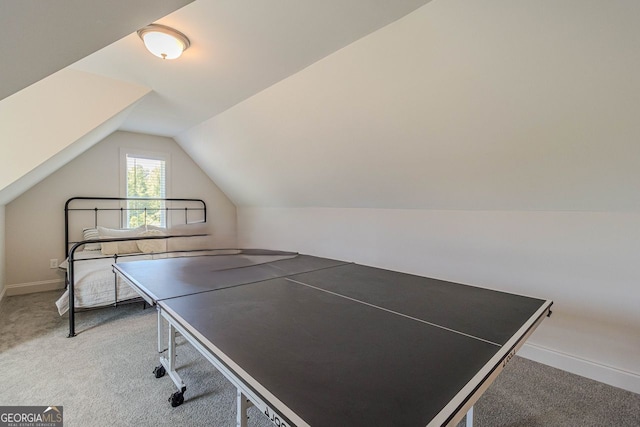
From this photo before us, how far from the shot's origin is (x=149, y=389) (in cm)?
184

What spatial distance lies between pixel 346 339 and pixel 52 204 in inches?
182

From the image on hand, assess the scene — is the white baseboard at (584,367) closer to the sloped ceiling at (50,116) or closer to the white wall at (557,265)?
the white wall at (557,265)

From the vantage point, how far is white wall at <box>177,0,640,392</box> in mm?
1444

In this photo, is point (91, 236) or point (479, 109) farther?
point (91, 236)

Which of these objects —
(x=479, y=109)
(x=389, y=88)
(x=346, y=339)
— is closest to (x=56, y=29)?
(x=346, y=339)

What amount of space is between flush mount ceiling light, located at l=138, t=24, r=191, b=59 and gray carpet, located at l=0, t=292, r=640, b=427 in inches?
87.6

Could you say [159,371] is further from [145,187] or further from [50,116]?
[145,187]

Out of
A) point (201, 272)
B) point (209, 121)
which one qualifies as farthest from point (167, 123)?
point (201, 272)

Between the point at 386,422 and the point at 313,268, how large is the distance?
5.37 ft

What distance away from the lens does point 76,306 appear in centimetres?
268

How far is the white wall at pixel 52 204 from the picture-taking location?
362 centimetres

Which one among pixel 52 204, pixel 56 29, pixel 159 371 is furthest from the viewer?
pixel 52 204

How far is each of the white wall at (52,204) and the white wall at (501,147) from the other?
2.36 m

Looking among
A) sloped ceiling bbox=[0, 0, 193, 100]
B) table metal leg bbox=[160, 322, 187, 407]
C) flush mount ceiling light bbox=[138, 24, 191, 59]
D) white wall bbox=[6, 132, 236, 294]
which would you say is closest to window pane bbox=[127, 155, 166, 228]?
white wall bbox=[6, 132, 236, 294]
